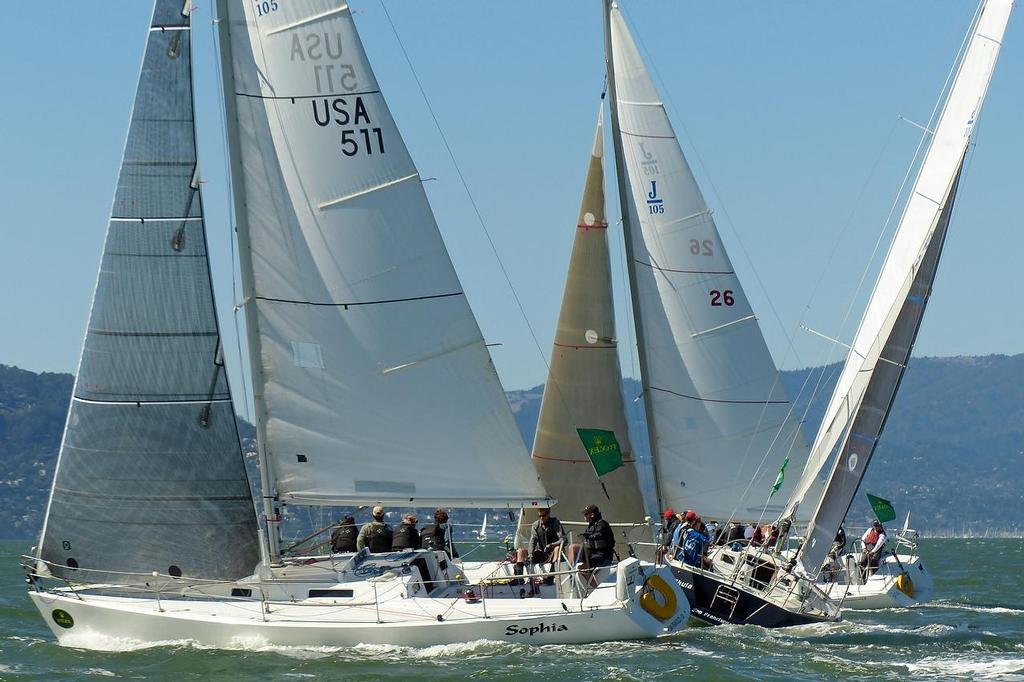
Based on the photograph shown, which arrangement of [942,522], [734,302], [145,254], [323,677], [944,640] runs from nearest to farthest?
[323,677] < [145,254] < [944,640] < [734,302] < [942,522]

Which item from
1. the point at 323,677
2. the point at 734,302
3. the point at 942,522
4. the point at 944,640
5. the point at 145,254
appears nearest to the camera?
the point at 323,677

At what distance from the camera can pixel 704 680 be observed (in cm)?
1728

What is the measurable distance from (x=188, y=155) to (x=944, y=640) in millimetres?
11531

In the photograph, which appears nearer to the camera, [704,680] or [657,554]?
[704,680]

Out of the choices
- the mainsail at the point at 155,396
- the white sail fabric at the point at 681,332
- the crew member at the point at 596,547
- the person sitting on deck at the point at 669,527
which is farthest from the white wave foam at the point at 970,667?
the white sail fabric at the point at 681,332

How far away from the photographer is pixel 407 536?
1950 cm

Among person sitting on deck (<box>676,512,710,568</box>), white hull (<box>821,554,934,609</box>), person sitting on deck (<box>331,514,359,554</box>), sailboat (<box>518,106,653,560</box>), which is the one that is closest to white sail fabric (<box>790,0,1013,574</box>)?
person sitting on deck (<box>676,512,710,568</box>)

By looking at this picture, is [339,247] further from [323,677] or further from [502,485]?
[323,677]

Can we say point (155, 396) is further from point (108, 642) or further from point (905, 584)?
point (905, 584)

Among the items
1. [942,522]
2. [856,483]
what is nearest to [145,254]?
[856,483]

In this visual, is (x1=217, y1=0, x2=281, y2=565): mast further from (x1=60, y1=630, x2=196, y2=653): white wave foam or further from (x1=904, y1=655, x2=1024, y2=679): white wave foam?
(x1=904, y1=655, x2=1024, y2=679): white wave foam

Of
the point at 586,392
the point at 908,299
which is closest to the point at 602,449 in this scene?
the point at 586,392

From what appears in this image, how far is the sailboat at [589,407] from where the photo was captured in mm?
25641

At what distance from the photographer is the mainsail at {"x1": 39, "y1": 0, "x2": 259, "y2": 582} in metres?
19.1
